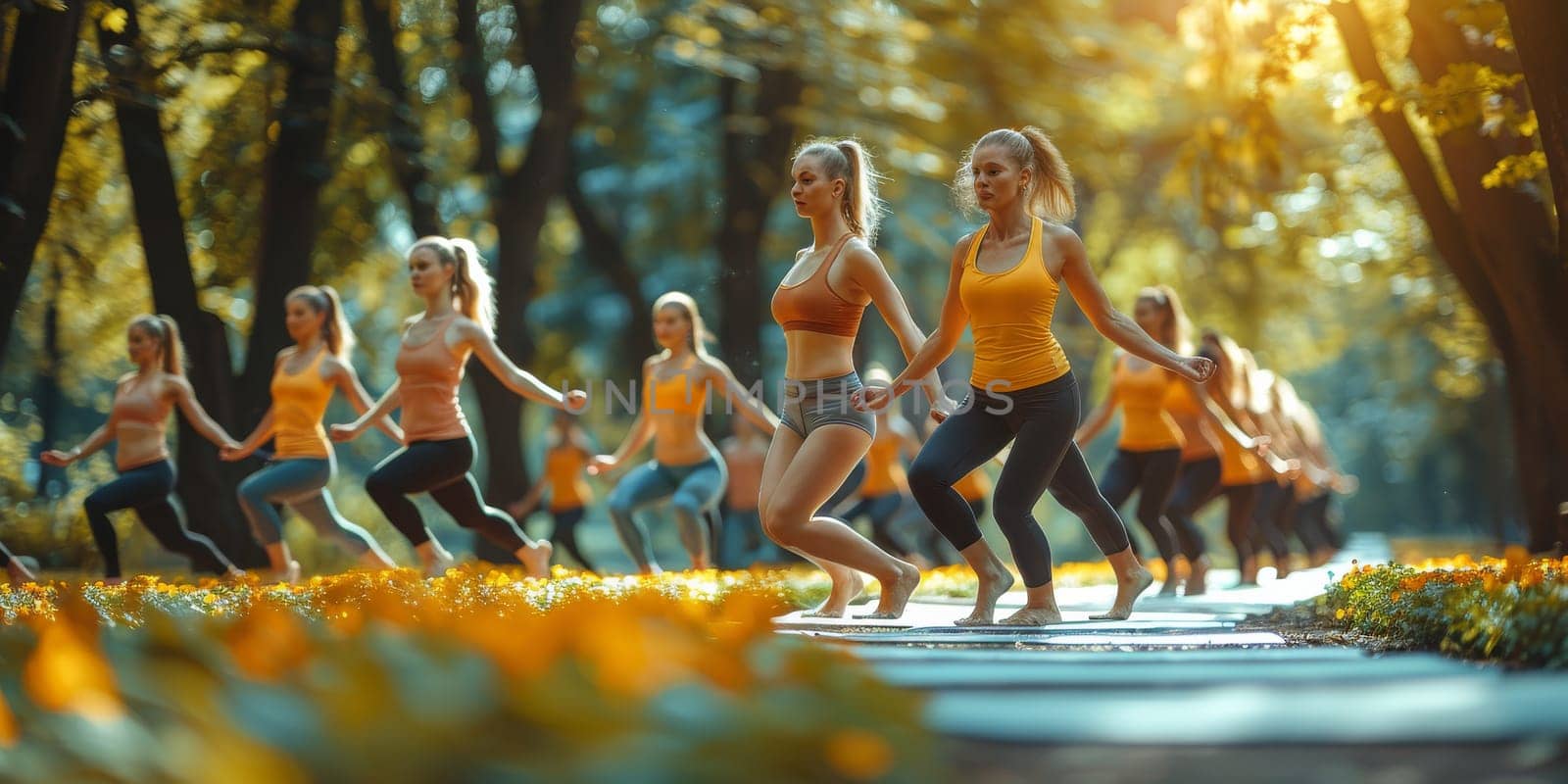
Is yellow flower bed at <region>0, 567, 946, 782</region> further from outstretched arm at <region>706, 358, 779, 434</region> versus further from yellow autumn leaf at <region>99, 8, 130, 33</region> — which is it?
yellow autumn leaf at <region>99, 8, 130, 33</region>

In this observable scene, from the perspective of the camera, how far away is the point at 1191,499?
14008 millimetres

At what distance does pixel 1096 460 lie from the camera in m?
53.1

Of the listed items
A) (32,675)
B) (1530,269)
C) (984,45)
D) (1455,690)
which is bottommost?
(1455,690)

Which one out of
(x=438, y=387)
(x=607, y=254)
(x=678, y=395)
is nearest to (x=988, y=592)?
(x=438, y=387)

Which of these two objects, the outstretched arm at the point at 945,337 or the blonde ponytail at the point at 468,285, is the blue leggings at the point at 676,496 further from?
the outstretched arm at the point at 945,337

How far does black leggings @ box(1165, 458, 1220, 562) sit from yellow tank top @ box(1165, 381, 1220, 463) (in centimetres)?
6

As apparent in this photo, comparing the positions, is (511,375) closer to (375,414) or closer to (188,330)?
(375,414)

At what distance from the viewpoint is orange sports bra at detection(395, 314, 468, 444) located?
10891mm

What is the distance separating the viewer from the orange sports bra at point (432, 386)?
10.9 metres

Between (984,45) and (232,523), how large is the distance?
30.7ft

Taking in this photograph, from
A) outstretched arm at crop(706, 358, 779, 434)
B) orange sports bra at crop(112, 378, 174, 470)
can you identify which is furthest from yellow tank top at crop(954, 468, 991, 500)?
orange sports bra at crop(112, 378, 174, 470)

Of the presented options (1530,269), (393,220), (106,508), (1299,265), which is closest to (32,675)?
(106,508)

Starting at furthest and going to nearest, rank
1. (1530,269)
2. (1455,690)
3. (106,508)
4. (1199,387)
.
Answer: (1199,387), (106,508), (1530,269), (1455,690)

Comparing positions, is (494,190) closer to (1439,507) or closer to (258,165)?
(258,165)
